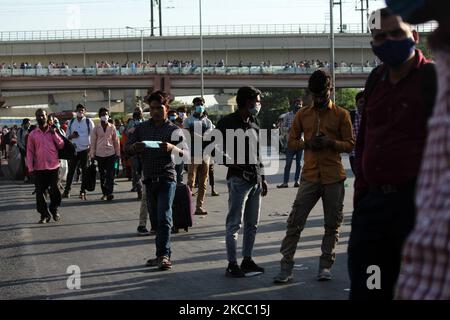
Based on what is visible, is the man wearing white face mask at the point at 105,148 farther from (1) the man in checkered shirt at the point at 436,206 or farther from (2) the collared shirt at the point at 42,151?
(1) the man in checkered shirt at the point at 436,206

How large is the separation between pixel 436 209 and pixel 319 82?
5.45 metres

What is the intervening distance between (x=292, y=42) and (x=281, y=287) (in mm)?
84250

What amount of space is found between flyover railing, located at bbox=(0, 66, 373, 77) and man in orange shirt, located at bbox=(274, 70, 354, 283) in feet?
224

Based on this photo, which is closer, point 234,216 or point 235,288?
point 235,288

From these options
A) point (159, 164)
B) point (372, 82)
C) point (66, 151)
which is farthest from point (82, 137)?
point (372, 82)

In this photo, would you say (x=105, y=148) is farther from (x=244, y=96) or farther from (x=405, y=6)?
(x=405, y=6)

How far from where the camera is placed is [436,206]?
2.77m

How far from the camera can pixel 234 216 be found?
29.2 ft

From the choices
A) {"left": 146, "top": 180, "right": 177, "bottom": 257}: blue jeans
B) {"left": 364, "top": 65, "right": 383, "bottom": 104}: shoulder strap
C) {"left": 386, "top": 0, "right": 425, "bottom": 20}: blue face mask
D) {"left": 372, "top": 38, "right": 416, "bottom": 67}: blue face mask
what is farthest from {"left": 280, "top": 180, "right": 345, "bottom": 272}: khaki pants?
{"left": 386, "top": 0, "right": 425, "bottom": 20}: blue face mask

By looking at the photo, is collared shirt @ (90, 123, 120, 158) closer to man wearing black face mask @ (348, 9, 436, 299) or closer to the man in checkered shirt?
man wearing black face mask @ (348, 9, 436, 299)
